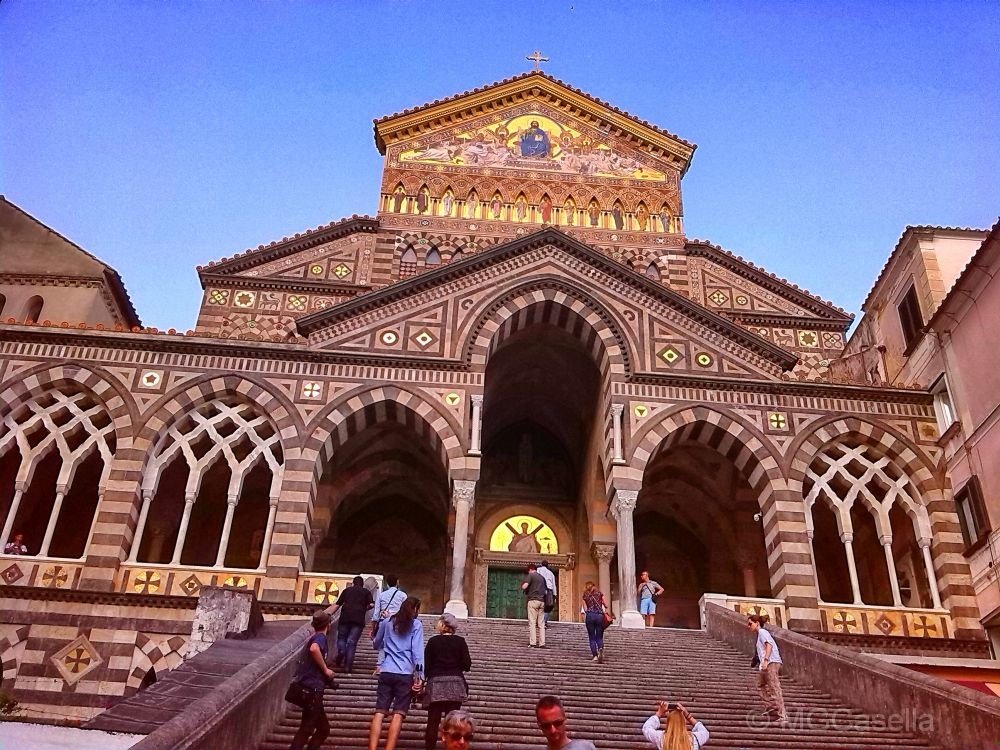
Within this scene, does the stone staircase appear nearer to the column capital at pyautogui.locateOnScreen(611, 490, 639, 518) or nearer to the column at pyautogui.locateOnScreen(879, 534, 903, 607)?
the column capital at pyautogui.locateOnScreen(611, 490, 639, 518)

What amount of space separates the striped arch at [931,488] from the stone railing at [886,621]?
374 mm

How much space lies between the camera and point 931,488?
2267 centimetres

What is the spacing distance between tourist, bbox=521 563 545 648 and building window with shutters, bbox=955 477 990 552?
11.5 meters

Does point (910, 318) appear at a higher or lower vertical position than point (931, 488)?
higher

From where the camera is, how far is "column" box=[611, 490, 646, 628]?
2054 cm

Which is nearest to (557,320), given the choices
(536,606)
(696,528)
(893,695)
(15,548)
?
(696,528)

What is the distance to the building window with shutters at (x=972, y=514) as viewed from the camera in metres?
21.0

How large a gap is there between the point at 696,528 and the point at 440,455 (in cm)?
995

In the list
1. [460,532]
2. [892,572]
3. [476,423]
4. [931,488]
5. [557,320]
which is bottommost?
[892,572]

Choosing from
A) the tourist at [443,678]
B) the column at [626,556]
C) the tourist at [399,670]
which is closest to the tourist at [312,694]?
the tourist at [399,670]

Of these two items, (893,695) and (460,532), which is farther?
(460,532)

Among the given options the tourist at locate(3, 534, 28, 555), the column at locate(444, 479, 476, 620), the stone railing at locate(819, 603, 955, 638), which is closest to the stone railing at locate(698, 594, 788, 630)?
the stone railing at locate(819, 603, 955, 638)

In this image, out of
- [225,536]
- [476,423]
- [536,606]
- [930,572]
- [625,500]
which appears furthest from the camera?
[476,423]

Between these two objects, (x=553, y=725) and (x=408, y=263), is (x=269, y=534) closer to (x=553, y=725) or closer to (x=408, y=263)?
(x=408, y=263)
